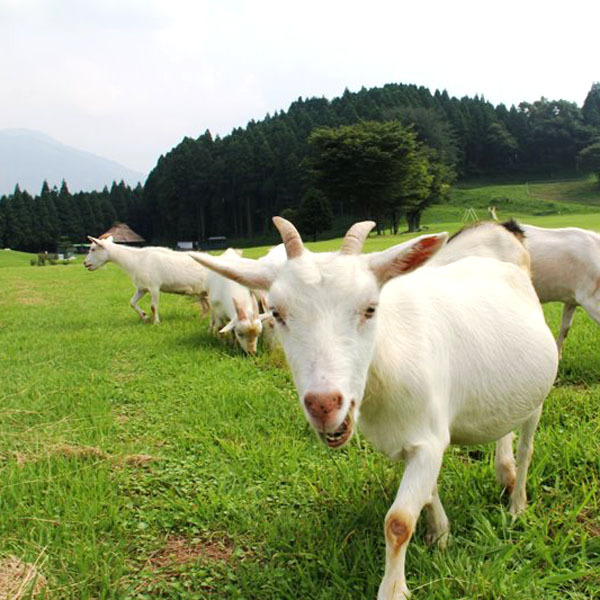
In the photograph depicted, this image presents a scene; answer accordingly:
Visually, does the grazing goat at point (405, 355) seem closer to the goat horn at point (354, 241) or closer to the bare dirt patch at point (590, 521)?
the goat horn at point (354, 241)

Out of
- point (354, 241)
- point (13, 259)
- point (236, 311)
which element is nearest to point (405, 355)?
point (354, 241)

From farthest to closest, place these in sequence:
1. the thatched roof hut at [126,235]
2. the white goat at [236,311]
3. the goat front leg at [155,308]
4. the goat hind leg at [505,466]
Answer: the thatched roof hut at [126,235]
the goat front leg at [155,308]
the white goat at [236,311]
the goat hind leg at [505,466]

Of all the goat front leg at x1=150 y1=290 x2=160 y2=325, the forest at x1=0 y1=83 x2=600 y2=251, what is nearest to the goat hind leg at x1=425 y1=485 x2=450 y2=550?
the goat front leg at x1=150 y1=290 x2=160 y2=325

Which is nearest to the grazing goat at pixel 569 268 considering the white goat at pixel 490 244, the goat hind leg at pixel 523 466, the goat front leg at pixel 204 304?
the white goat at pixel 490 244

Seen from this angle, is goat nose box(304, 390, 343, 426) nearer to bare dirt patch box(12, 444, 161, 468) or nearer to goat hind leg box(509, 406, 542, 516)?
goat hind leg box(509, 406, 542, 516)

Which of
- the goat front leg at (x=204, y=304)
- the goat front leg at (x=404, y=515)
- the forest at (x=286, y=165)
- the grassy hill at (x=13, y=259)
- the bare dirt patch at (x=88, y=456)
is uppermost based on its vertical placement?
the forest at (x=286, y=165)

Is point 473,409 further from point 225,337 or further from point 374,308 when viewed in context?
point 225,337

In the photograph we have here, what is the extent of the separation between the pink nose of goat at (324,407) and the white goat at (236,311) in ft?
15.2

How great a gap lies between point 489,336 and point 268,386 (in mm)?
3259

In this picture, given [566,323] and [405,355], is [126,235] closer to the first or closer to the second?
[566,323]

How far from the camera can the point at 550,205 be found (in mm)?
58469

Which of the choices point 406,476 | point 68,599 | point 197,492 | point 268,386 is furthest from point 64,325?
point 406,476

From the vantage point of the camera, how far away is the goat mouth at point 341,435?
6.51 ft

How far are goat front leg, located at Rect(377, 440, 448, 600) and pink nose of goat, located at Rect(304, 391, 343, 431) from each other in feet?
1.83
